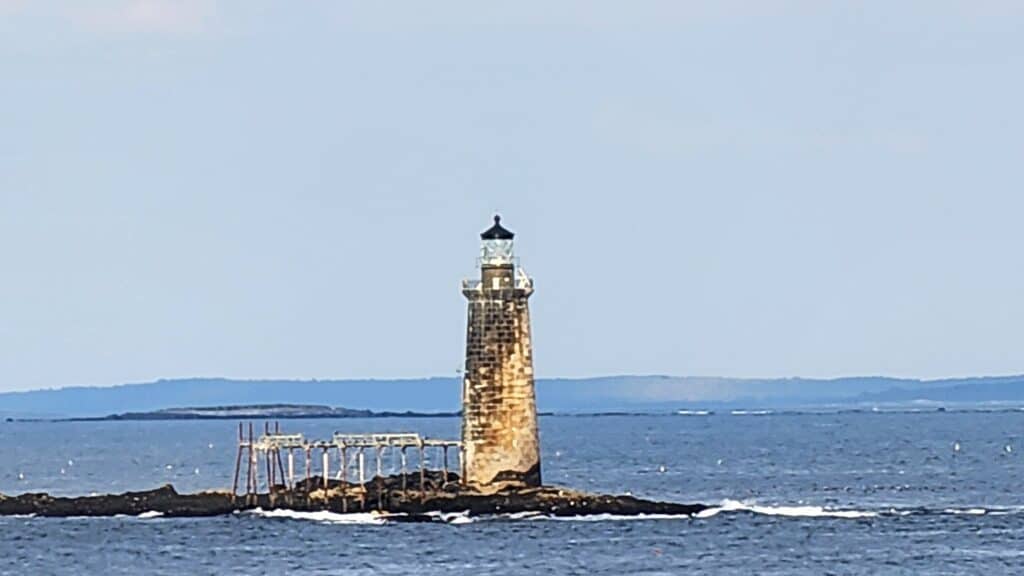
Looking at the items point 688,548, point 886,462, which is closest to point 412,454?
point 886,462

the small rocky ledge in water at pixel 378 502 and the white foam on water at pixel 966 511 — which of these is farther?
the white foam on water at pixel 966 511

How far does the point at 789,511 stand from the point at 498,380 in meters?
14.6

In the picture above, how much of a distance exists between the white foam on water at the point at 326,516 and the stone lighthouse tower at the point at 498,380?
382 centimetres

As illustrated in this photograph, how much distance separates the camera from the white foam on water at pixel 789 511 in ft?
276

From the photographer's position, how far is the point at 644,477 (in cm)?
11812

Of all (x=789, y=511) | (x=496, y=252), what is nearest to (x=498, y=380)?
(x=496, y=252)

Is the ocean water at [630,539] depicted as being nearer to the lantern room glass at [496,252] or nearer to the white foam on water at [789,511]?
the white foam on water at [789,511]

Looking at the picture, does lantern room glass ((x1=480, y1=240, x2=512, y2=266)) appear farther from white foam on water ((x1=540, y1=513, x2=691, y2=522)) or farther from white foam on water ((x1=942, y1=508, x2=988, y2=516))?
white foam on water ((x1=942, y1=508, x2=988, y2=516))

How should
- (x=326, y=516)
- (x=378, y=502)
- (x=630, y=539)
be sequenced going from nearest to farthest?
(x=630, y=539), (x=378, y=502), (x=326, y=516)

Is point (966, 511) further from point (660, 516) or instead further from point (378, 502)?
point (378, 502)

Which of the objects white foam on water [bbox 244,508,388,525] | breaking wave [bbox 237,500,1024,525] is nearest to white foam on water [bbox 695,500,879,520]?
breaking wave [bbox 237,500,1024,525]

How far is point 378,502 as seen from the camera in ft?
264

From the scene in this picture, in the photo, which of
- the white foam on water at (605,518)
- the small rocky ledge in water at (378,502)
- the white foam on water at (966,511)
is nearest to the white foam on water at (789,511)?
the small rocky ledge in water at (378,502)

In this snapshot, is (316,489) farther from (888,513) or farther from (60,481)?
(60,481)
